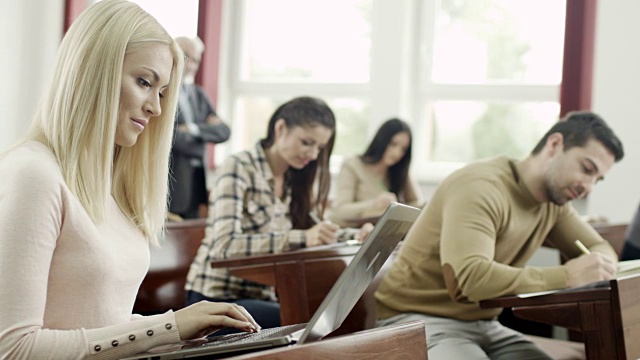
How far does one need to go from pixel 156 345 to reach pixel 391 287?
4.71 ft

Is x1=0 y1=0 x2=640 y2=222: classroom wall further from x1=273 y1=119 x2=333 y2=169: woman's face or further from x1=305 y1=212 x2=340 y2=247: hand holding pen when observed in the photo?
x1=305 y1=212 x2=340 y2=247: hand holding pen

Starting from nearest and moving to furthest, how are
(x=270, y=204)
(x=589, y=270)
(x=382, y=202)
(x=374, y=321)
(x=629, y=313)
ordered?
(x=629, y=313) → (x=589, y=270) → (x=374, y=321) → (x=270, y=204) → (x=382, y=202)

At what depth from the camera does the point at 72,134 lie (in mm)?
1646

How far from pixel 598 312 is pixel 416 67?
4.38 metres

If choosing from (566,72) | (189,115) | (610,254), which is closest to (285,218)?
(610,254)

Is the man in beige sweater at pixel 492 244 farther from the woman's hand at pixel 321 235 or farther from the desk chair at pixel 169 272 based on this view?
the desk chair at pixel 169 272

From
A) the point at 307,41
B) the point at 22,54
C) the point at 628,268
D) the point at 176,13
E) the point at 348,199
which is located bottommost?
the point at 348,199

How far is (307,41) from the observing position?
23.0 feet

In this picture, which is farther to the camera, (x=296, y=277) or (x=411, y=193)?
(x=411, y=193)

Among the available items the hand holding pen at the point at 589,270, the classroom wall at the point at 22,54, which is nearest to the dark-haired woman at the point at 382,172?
the classroom wall at the point at 22,54

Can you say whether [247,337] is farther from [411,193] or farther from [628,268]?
[411,193]

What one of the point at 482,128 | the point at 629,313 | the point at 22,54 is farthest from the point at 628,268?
the point at 22,54

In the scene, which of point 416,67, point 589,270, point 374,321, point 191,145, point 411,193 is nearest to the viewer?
point 589,270

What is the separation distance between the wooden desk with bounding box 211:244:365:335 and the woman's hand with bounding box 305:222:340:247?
332 millimetres
